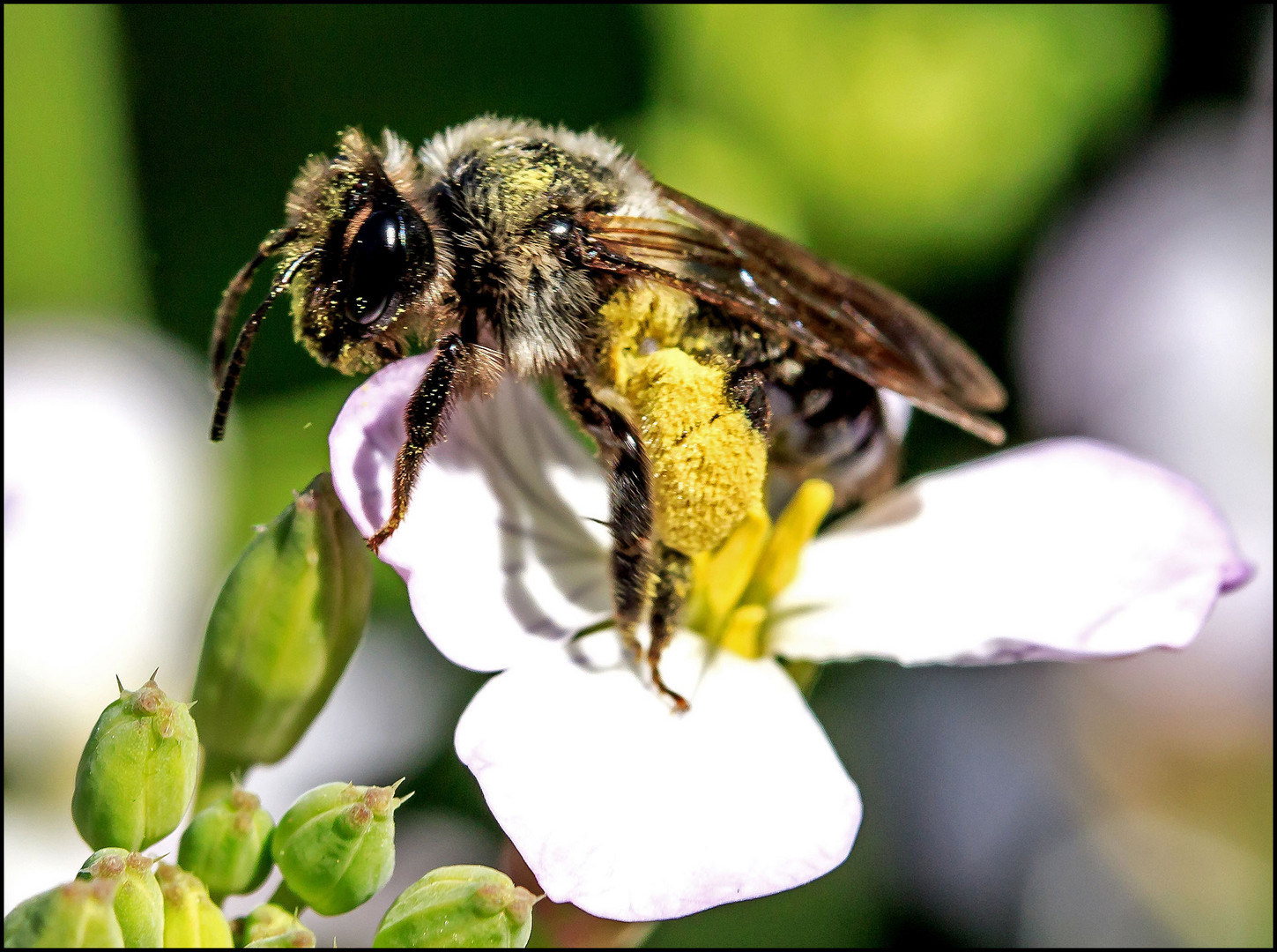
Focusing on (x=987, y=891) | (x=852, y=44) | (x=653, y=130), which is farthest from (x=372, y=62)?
(x=987, y=891)

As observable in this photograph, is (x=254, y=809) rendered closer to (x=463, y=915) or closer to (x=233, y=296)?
(x=463, y=915)

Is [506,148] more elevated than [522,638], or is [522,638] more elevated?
[506,148]

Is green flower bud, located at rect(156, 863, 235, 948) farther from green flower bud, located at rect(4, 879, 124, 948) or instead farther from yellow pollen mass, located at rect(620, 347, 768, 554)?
yellow pollen mass, located at rect(620, 347, 768, 554)

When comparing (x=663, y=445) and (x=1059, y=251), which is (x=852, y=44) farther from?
(x=663, y=445)

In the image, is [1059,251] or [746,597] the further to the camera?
[1059,251]

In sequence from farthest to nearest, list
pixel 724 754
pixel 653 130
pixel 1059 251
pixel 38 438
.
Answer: pixel 1059 251, pixel 653 130, pixel 38 438, pixel 724 754

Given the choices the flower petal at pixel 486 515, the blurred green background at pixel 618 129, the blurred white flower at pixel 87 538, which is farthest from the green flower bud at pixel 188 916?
the blurred green background at pixel 618 129
